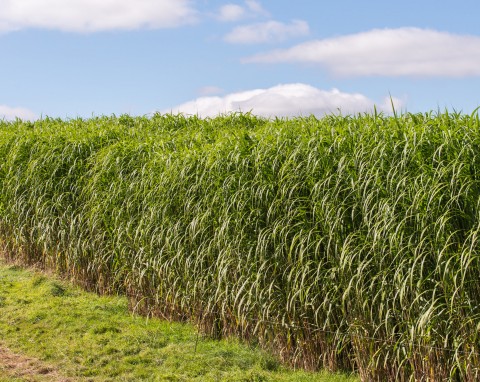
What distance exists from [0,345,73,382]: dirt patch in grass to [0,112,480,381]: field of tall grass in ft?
4.36

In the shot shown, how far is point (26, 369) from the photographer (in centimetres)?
623

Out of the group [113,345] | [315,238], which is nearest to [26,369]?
[113,345]

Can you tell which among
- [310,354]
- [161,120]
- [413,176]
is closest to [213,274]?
[310,354]

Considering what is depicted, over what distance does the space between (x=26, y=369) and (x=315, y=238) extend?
2.94m

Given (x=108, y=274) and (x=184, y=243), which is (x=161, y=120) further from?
(x=184, y=243)

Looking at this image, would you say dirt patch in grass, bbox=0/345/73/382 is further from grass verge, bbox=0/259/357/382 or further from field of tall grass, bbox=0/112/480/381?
field of tall grass, bbox=0/112/480/381

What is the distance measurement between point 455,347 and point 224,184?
8.35 feet

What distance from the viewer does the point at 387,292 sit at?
5.03m

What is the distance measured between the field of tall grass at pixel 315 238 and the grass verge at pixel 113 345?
0.21m

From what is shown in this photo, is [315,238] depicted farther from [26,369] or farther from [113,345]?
[26,369]

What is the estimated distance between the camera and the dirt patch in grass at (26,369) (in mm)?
5996

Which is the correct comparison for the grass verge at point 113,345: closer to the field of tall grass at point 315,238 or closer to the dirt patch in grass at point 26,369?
the dirt patch in grass at point 26,369

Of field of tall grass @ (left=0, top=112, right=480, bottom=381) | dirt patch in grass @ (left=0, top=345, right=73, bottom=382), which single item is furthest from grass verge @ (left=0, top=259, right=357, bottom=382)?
field of tall grass @ (left=0, top=112, right=480, bottom=381)

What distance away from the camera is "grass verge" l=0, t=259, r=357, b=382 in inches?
225
